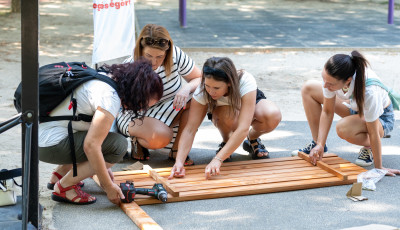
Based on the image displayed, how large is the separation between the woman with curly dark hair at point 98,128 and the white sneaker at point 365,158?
169 centimetres

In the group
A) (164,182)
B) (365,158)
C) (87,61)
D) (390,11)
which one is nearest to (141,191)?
(164,182)

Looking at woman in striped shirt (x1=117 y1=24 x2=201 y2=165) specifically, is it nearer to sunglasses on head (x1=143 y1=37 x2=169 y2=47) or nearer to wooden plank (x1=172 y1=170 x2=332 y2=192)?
sunglasses on head (x1=143 y1=37 x2=169 y2=47)

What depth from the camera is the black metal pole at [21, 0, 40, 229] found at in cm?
271

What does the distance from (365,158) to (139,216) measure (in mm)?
1814

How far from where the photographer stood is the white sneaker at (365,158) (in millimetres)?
4332

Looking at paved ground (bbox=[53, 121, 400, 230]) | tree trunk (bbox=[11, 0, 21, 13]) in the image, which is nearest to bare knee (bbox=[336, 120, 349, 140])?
paved ground (bbox=[53, 121, 400, 230])

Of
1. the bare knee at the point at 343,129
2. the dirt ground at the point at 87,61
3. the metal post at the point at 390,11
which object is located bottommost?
the dirt ground at the point at 87,61

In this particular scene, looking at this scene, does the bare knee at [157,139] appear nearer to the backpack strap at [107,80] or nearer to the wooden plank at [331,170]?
the backpack strap at [107,80]

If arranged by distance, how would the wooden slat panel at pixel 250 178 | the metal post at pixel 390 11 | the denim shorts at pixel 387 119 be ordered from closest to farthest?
1. the wooden slat panel at pixel 250 178
2. the denim shorts at pixel 387 119
3. the metal post at pixel 390 11

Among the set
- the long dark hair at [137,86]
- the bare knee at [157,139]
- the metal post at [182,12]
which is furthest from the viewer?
the metal post at [182,12]

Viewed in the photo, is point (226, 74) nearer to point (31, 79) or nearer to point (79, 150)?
point (79, 150)

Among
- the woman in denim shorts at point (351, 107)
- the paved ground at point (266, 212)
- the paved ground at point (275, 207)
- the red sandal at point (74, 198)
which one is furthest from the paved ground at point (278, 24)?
the red sandal at point (74, 198)

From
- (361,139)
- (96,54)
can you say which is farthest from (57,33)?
(361,139)

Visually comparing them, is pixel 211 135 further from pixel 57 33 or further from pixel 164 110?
pixel 57 33
